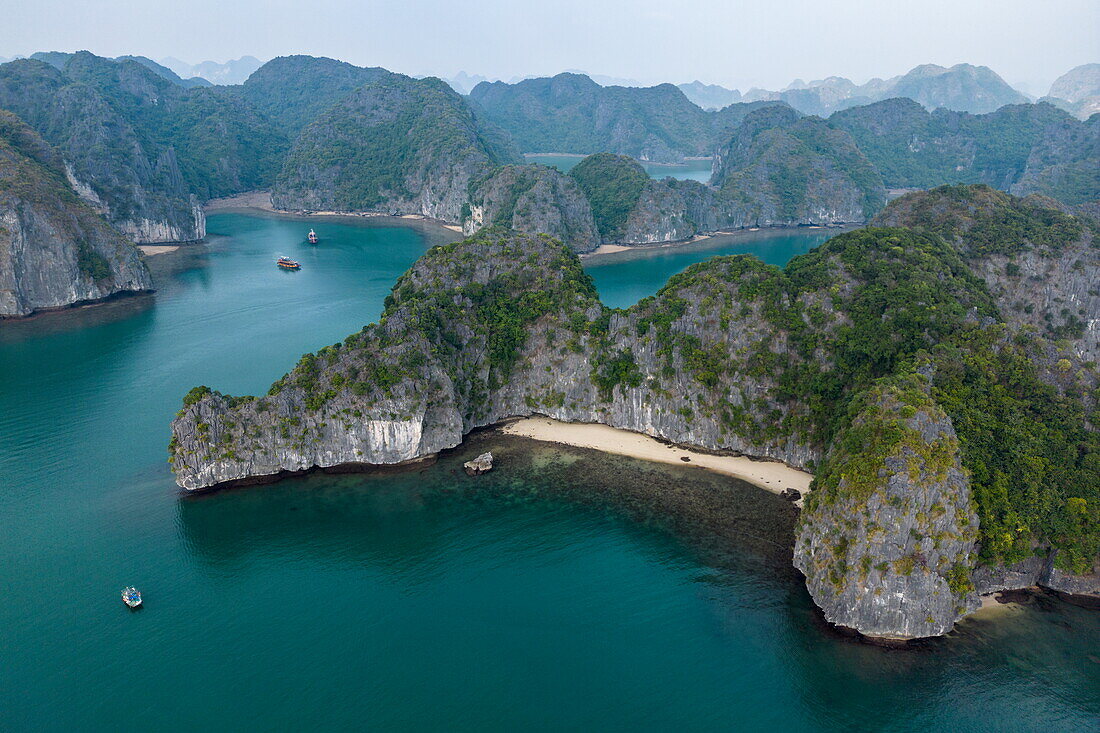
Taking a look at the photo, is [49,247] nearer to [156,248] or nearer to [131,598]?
[156,248]

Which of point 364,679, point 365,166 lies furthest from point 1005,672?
point 365,166

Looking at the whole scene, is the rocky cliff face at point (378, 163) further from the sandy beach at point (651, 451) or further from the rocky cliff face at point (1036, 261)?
the rocky cliff face at point (1036, 261)

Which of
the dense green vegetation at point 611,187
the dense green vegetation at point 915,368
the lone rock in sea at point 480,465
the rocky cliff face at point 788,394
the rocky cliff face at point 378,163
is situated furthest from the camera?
the rocky cliff face at point 378,163

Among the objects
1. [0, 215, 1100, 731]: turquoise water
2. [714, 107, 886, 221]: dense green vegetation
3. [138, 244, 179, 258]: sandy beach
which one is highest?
[714, 107, 886, 221]: dense green vegetation

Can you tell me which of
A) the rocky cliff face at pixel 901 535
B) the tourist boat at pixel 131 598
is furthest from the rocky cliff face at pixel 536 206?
the tourist boat at pixel 131 598

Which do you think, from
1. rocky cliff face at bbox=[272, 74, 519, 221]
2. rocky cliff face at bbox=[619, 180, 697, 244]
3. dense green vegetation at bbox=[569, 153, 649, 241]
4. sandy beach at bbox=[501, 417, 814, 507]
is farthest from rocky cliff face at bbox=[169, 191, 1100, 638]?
rocky cliff face at bbox=[272, 74, 519, 221]

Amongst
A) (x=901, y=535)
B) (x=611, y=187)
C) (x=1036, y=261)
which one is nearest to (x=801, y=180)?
(x=611, y=187)

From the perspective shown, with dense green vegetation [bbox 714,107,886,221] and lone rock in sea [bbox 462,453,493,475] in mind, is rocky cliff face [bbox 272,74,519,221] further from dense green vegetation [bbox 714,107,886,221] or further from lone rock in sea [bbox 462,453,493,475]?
lone rock in sea [bbox 462,453,493,475]
